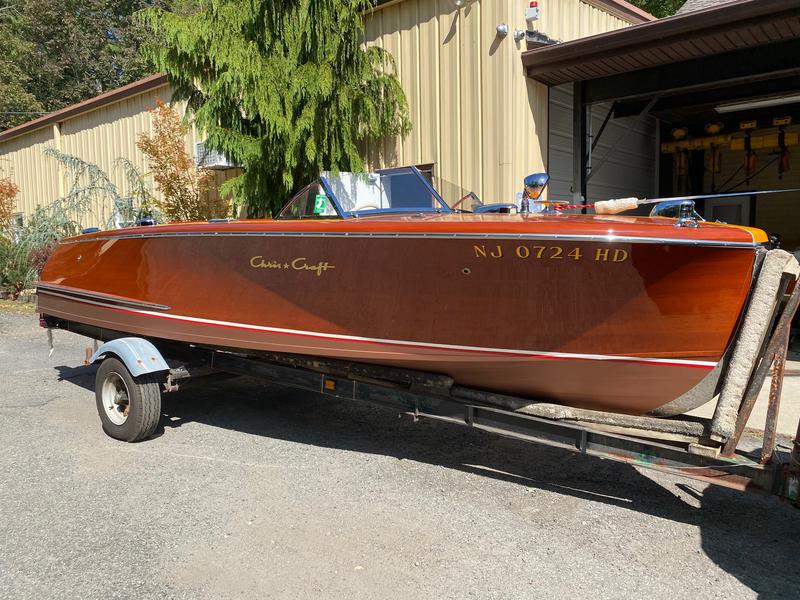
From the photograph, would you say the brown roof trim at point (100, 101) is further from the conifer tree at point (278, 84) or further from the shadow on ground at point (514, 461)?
the shadow on ground at point (514, 461)

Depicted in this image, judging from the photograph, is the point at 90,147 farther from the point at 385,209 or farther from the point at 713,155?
the point at 713,155

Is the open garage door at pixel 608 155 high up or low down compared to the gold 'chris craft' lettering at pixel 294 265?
up

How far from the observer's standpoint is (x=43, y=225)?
48.5ft

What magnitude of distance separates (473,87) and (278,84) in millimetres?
2554

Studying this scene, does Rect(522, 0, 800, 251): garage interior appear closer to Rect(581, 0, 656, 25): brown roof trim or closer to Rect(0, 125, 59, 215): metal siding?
Rect(581, 0, 656, 25): brown roof trim

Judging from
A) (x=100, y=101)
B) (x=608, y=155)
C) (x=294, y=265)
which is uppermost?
(x=100, y=101)

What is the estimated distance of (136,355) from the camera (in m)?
4.64

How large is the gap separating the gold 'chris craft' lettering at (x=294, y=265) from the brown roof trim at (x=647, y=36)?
498cm

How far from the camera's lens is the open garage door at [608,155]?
28.5ft


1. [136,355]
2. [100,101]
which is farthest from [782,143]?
[100,101]

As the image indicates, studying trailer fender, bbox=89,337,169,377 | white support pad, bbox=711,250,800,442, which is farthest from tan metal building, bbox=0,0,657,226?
white support pad, bbox=711,250,800,442

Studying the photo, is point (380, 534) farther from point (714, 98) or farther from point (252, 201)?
point (714, 98)

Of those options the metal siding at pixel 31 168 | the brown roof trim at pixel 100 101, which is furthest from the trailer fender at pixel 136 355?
the metal siding at pixel 31 168

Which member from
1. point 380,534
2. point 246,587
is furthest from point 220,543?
point 380,534
